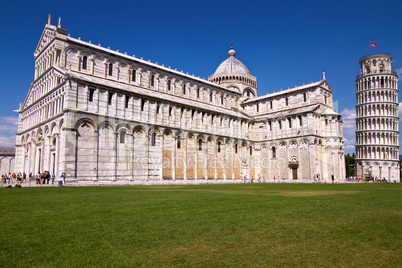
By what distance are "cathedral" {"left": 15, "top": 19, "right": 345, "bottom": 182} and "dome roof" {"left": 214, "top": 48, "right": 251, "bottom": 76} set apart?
4.50 m

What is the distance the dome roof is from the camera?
210ft

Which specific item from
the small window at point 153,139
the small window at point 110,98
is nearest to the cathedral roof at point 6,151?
the small window at point 110,98

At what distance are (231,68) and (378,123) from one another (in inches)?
1412

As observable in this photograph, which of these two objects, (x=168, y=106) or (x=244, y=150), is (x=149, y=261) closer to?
(x=168, y=106)

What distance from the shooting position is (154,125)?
127 ft

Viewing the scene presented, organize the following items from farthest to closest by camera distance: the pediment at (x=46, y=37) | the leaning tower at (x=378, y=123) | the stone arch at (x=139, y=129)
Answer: the leaning tower at (x=378, y=123), the pediment at (x=46, y=37), the stone arch at (x=139, y=129)

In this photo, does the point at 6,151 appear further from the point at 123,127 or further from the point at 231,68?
the point at 231,68

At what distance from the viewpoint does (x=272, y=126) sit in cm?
5359

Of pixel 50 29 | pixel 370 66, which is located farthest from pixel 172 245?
pixel 370 66

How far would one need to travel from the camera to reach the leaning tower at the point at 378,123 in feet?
223

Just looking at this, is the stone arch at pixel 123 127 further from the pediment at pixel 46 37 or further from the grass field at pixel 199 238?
the grass field at pixel 199 238

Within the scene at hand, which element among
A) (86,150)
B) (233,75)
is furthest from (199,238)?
(233,75)

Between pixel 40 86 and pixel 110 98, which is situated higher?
pixel 40 86

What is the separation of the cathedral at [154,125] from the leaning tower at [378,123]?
23.0 m
